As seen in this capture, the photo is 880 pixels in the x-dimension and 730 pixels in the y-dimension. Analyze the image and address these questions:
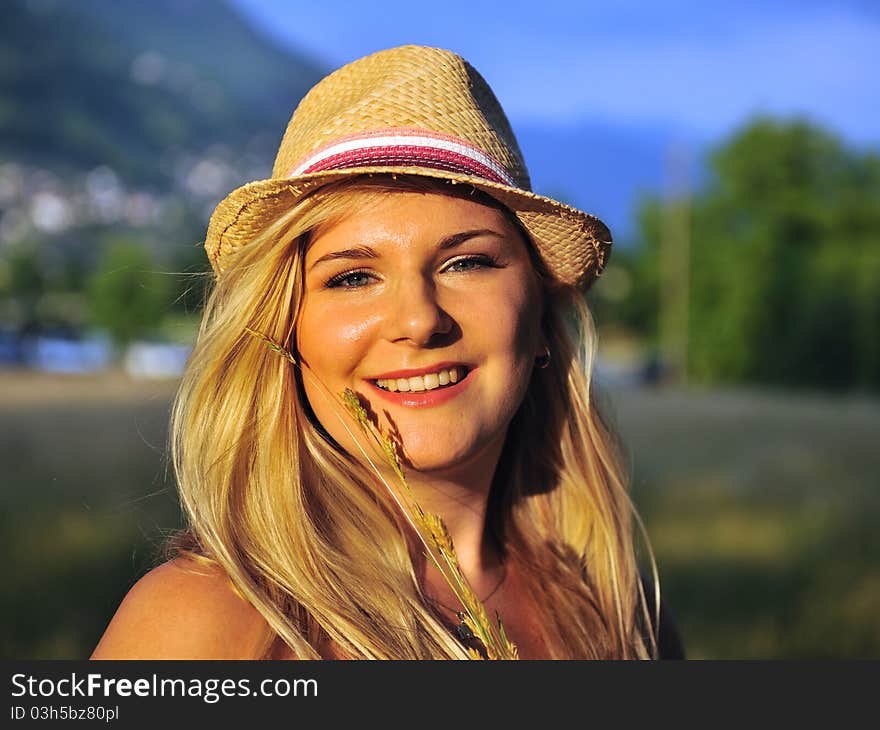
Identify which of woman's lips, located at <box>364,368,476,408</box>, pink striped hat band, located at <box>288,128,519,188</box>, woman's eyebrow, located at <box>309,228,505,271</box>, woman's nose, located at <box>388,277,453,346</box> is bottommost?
woman's lips, located at <box>364,368,476,408</box>

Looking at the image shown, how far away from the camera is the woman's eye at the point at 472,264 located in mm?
1978

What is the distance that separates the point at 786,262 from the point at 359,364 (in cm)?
4094

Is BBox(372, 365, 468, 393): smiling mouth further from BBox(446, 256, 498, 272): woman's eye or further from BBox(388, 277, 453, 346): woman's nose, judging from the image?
BBox(446, 256, 498, 272): woman's eye

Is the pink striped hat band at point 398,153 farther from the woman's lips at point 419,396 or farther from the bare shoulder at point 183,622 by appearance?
the bare shoulder at point 183,622

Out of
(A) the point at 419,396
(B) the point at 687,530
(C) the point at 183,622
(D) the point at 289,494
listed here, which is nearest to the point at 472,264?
(A) the point at 419,396

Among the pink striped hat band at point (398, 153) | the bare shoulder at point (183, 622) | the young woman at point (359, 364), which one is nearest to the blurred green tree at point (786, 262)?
the young woman at point (359, 364)

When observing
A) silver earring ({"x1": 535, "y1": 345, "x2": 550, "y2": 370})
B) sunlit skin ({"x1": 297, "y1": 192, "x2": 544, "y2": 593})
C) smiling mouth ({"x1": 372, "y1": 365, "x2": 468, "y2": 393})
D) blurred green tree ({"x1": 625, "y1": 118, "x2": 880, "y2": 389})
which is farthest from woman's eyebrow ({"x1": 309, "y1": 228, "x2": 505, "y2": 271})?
blurred green tree ({"x1": 625, "y1": 118, "x2": 880, "y2": 389})

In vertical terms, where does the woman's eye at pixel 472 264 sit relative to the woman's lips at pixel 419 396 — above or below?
above

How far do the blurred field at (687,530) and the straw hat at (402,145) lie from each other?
66 cm

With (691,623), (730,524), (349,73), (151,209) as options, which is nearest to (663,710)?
(349,73)

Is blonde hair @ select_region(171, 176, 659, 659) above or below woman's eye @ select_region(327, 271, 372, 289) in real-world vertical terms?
below

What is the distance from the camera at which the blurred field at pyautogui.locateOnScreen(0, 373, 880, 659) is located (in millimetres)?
6332

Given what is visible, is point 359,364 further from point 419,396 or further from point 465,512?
point 465,512

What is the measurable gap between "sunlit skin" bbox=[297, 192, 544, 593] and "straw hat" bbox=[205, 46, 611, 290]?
0.25 feet
